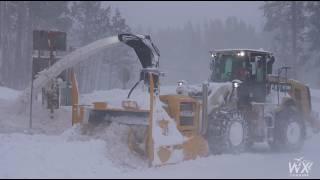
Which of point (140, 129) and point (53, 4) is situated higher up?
point (53, 4)

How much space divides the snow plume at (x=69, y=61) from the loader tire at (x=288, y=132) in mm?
4856

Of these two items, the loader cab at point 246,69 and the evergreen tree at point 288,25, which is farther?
the evergreen tree at point 288,25

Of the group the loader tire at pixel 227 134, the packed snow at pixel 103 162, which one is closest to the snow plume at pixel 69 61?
the packed snow at pixel 103 162

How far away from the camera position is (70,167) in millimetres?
10266

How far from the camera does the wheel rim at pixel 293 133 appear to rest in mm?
15531

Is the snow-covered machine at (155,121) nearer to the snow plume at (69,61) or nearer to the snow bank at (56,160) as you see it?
the snow bank at (56,160)

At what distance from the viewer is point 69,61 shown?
16.8 metres

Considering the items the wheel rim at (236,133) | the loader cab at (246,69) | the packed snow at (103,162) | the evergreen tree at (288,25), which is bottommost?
the packed snow at (103,162)

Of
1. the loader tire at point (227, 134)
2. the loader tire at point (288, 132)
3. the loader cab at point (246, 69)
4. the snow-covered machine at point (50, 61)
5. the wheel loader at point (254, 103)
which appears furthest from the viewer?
the snow-covered machine at point (50, 61)

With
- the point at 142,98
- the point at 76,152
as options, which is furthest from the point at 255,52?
the point at 76,152

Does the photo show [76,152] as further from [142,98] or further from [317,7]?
[317,7]

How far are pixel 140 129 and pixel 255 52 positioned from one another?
4.47m

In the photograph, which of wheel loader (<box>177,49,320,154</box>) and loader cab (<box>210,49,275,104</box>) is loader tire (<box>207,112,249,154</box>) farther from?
loader cab (<box>210,49,275,104</box>)

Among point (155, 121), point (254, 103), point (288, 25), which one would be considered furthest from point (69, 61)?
point (288, 25)
